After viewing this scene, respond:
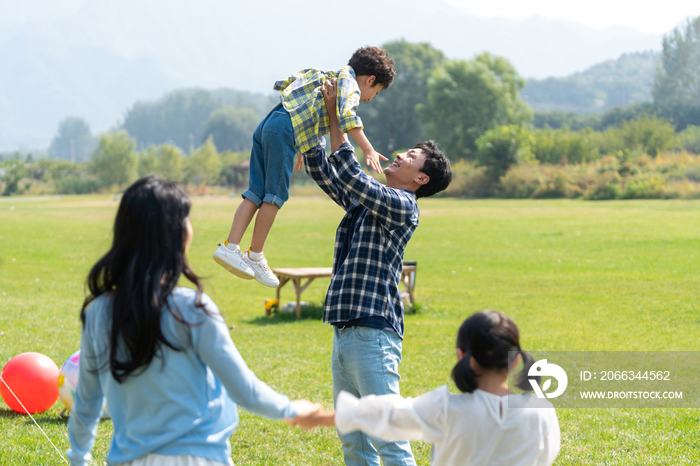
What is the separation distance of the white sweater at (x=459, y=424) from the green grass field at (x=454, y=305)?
0.77m

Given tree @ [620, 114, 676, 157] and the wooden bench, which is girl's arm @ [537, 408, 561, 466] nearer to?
the wooden bench

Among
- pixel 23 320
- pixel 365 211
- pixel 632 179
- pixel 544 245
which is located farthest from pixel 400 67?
pixel 365 211

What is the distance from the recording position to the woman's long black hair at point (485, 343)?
2180mm

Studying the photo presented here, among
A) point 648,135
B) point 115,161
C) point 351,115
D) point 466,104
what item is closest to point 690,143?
point 648,135

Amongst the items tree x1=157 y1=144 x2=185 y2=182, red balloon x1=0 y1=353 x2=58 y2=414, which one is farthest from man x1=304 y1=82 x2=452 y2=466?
tree x1=157 y1=144 x2=185 y2=182

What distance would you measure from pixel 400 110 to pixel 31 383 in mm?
90478

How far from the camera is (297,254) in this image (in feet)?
65.9

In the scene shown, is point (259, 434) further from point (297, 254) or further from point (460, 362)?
point (297, 254)

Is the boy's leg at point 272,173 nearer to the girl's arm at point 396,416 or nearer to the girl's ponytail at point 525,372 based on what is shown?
the girl's arm at point 396,416

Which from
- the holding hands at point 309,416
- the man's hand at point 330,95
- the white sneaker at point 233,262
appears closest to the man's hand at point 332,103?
the man's hand at point 330,95

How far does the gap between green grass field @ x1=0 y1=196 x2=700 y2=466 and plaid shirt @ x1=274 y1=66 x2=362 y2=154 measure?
1046 millimetres

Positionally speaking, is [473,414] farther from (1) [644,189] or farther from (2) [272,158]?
(1) [644,189]

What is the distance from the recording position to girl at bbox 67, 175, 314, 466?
6.57 ft

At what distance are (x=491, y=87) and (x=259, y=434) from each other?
66004 millimetres
